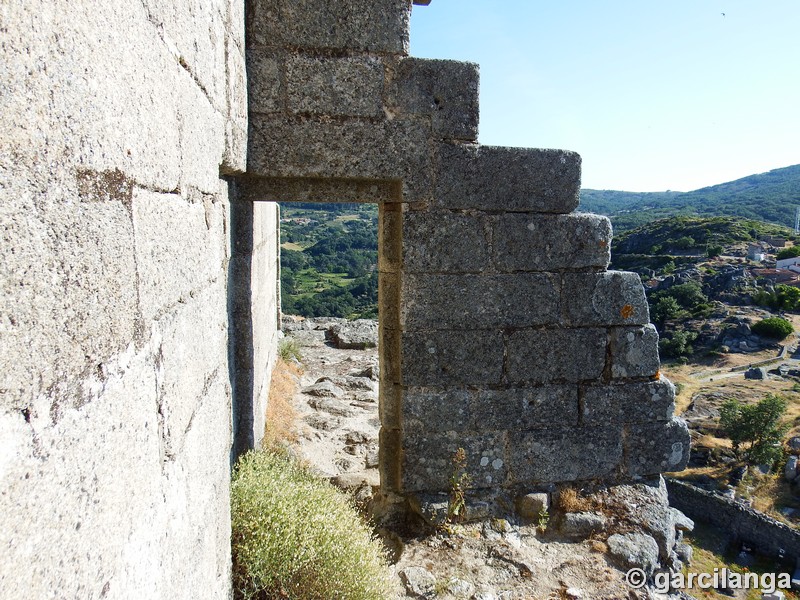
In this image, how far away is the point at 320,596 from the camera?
2.50 meters

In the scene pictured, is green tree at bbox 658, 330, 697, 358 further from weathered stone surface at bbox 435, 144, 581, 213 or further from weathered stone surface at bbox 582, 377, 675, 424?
weathered stone surface at bbox 435, 144, 581, 213

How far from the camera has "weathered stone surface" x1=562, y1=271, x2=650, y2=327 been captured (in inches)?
143

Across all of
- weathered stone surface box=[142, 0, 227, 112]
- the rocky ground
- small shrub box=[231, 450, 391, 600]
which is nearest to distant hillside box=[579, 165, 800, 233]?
the rocky ground

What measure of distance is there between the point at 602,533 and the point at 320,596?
6.50ft

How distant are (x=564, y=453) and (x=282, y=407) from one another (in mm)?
2660

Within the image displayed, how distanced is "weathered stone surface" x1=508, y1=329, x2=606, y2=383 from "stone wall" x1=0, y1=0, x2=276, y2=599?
2.17 metres

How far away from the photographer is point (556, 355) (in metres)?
3.63

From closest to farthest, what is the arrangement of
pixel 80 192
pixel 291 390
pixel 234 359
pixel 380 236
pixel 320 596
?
pixel 80 192 → pixel 320 596 → pixel 234 359 → pixel 380 236 → pixel 291 390

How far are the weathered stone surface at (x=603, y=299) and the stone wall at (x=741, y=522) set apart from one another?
57.9ft

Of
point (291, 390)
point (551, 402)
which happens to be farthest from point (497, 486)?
point (291, 390)

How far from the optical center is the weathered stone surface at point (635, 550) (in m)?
3.38

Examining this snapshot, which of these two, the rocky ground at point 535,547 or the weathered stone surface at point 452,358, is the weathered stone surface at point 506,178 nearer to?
the weathered stone surface at point 452,358

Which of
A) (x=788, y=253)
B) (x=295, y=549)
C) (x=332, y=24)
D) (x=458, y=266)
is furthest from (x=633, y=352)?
(x=788, y=253)

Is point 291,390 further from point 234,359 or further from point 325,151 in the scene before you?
point 325,151
